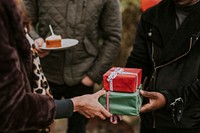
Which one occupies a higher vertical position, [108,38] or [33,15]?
[33,15]

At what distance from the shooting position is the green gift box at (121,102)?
171 centimetres

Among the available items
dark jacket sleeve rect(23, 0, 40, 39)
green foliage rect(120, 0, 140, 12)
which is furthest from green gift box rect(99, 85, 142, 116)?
green foliage rect(120, 0, 140, 12)

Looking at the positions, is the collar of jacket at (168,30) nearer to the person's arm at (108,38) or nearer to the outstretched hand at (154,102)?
the outstretched hand at (154,102)

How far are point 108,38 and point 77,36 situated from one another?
10.5 inches

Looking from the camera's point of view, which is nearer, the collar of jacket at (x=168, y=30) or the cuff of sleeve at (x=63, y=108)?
the cuff of sleeve at (x=63, y=108)

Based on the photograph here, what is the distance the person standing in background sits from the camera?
2545 mm

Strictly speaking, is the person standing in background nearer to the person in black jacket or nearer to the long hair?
the person in black jacket

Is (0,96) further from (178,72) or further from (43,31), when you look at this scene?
(43,31)

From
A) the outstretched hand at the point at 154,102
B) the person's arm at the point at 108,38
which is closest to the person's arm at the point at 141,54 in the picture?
the outstretched hand at the point at 154,102

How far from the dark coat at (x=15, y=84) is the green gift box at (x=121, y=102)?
48cm

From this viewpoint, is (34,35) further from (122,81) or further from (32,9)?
(122,81)

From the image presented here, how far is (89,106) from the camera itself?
166 centimetres

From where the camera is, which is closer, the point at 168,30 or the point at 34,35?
the point at 168,30

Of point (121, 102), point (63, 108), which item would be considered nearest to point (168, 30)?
point (121, 102)
